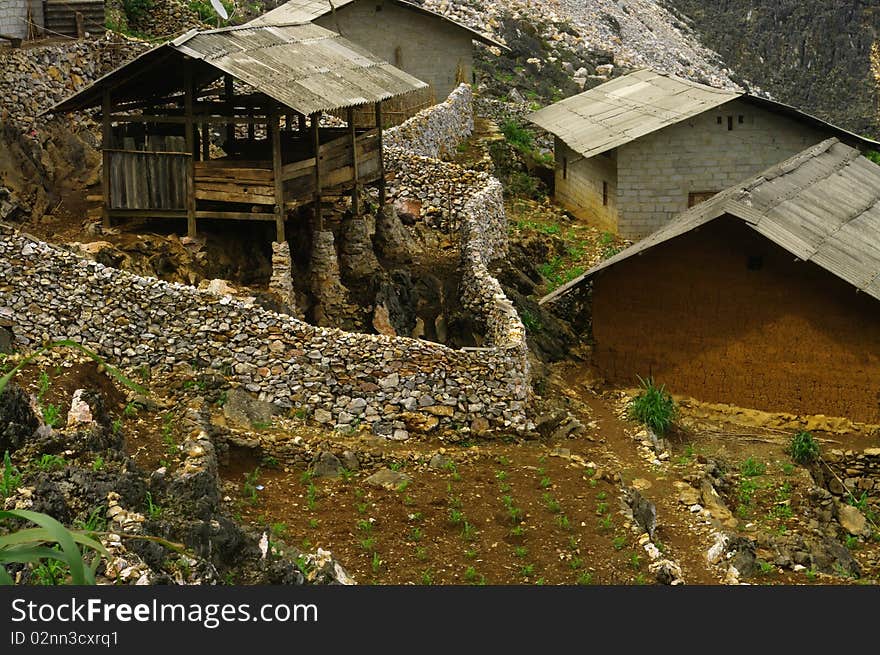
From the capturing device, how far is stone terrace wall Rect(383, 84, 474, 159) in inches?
1135

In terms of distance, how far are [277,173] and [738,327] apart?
305 inches

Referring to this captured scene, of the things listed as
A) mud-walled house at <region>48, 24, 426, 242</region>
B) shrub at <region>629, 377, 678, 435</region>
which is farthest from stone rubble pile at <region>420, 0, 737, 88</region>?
shrub at <region>629, 377, 678, 435</region>

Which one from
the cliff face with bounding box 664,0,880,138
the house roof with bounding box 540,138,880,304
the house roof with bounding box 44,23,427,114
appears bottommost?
the cliff face with bounding box 664,0,880,138

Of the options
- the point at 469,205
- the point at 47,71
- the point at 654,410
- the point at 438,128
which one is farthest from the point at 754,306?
the point at 47,71

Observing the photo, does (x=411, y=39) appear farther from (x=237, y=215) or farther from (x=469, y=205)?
(x=237, y=215)

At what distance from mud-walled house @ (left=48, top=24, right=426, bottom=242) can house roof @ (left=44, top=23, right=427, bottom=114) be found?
28 millimetres

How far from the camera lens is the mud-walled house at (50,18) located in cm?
2962

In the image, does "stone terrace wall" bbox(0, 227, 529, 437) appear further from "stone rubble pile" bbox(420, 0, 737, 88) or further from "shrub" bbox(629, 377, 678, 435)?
"stone rubble pile" bbox(420, 0, 737, 88)

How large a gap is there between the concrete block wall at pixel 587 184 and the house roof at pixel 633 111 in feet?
1.90

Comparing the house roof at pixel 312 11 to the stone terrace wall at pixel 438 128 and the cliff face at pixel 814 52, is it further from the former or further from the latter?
the cliff face at pixel 814 52

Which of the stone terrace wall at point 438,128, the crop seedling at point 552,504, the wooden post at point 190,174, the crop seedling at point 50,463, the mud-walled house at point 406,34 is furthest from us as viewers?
the mud-walled house at point 406,34

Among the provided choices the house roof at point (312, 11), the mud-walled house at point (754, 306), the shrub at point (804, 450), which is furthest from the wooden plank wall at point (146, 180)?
the house roof at point (312, 11)

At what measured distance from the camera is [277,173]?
65.3 feet

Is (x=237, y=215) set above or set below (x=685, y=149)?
Answer: above
